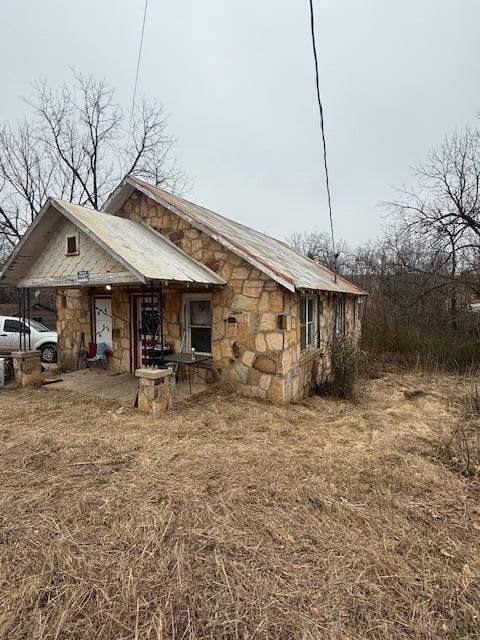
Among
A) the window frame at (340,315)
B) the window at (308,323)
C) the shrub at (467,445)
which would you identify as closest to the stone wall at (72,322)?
the window at (308,323)

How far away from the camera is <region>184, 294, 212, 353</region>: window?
818 centimetres

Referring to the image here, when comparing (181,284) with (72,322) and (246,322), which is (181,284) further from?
(72,322)

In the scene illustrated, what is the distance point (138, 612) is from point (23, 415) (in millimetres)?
5084

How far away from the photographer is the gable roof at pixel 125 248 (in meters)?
6.09

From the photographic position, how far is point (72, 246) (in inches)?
285

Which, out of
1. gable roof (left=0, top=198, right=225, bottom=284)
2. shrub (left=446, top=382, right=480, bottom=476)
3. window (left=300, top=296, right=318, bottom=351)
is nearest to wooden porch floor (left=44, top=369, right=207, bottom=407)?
gable roof (left=0, top=198, right=225, bottom=284)

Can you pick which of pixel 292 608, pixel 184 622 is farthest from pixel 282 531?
pixel 184 622

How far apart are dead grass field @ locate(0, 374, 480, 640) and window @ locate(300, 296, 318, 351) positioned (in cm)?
317

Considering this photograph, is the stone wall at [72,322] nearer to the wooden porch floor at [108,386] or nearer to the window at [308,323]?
the wooden porch floor at [108,386]

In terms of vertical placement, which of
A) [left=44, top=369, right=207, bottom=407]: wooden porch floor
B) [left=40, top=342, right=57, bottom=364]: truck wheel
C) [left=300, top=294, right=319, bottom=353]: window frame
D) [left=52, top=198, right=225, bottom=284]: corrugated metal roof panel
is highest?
[left=52, top=198, right=225, bottom=284]: corrugated metal roof panel

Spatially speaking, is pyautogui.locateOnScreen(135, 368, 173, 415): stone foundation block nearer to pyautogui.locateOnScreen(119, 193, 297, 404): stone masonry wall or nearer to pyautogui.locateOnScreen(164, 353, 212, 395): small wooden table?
pyautogui.locateOnScreen(164, 353, 212, 395): small wooden table

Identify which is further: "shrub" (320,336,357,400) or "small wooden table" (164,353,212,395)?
"shrub" (320,336,357,400)

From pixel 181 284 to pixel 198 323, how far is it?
1.27 m

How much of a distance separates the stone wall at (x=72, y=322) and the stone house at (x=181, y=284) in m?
0.73
